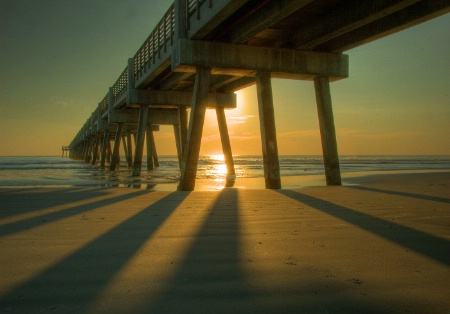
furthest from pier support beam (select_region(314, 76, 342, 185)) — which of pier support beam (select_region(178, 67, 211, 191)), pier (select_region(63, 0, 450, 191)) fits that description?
pier support beam (select_region(178, 67, 211, 191))

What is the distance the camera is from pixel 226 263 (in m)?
3.00

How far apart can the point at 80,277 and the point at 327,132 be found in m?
11.0

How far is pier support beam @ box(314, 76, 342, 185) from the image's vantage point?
12.6 metres

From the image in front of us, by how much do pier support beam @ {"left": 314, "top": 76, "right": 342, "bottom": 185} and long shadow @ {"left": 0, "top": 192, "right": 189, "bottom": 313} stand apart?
9.35 metres

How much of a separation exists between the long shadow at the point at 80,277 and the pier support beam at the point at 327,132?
9346 mm

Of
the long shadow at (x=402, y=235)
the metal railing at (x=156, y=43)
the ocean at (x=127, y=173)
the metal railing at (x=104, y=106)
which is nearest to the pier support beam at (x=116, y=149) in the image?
the ocean at (x=127, y=173)

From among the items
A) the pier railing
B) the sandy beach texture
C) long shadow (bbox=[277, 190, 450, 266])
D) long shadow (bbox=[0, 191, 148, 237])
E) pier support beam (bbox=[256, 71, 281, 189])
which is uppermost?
the pier railing

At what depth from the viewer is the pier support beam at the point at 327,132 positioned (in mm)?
12555

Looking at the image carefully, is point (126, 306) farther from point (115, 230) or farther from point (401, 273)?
point (115, 230)

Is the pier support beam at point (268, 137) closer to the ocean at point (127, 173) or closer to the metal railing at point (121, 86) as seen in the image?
the ocean at point (127, 173)

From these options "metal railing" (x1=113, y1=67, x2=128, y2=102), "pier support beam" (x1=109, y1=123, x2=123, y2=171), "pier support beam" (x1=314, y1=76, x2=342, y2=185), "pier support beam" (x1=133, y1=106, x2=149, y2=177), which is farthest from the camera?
"pier support beam" (x1=109, y1=123, x2=123, y2=171)

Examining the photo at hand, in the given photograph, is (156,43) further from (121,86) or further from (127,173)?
(127,173)

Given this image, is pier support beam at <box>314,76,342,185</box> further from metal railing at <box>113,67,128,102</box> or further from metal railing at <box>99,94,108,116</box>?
metal railing at <box>99,94,108,116</box>

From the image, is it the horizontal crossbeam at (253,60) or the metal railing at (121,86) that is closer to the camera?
the horizontal crossbeam at (253,60)
